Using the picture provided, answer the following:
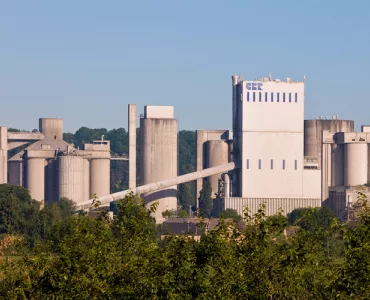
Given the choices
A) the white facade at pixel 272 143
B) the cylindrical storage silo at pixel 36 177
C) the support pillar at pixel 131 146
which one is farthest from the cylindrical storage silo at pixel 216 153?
the cylindrical storage silo at pixel 36 177

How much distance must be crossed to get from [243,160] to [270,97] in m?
7.44

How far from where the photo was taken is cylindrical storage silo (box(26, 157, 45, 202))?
14100 centimetres

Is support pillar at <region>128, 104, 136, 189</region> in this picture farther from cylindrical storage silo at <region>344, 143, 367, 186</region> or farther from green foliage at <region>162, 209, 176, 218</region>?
cylindrical storage silo at <region>344, 143, 367, 186</region>

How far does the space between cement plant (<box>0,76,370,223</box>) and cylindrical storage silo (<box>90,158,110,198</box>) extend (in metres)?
0.12

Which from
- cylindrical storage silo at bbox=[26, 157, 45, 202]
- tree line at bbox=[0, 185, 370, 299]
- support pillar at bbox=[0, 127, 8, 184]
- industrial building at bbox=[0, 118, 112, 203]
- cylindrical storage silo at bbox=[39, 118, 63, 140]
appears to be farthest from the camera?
cylindrical storage silo at bbox=[39, 118, 63, 140]

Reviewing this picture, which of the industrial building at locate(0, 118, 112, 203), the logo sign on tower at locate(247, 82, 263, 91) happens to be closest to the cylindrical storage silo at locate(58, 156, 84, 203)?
the industrial building at locate(0, 118, 112, 203)

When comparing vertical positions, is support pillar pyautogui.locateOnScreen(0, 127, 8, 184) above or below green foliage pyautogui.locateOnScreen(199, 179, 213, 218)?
Result: above

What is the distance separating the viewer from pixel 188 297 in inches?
1155

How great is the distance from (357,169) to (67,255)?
346 ft

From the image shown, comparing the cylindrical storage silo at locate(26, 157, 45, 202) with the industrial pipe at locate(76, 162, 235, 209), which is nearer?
the industrial pipe at locate(76, 162, 235, 209)

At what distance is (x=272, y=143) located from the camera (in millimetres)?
128875

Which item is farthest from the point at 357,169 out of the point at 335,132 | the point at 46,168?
the point at 46,168

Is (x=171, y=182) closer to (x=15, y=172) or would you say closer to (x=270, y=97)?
(x=270, y=97)

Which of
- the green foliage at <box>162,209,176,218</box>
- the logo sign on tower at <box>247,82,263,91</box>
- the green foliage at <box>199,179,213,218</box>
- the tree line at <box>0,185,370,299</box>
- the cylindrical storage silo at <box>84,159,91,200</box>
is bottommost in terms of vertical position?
the green foliage at <box>162,209,176,218</box>
